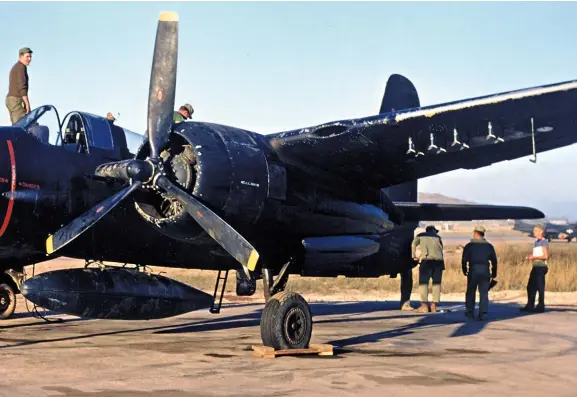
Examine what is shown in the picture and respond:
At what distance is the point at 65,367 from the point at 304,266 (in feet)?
14.3

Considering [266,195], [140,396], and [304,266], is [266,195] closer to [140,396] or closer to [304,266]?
[304,266]

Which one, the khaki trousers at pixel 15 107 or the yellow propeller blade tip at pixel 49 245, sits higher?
the khaki trousers at pixel 15 107

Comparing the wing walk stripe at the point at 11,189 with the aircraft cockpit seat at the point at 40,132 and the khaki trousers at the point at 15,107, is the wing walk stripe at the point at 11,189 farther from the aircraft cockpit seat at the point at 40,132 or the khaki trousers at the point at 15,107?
the khaki trousers at the point at 15,107

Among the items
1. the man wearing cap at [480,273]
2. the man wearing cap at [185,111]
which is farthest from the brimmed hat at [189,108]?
the man wearing cap at [480,273]

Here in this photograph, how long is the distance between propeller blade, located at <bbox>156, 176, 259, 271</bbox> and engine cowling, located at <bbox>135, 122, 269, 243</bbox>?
159mm

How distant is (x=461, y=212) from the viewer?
19500 mm

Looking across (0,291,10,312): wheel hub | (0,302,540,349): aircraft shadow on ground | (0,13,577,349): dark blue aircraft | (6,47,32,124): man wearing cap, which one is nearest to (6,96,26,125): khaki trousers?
(6,47,32,124): man wearing cap

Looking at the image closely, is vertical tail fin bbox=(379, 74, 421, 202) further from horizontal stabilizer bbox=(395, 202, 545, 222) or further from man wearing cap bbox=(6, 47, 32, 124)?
man wearing cap bbox=(6, 47, 32, 124)

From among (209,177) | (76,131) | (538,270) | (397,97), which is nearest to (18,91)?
(76,131)

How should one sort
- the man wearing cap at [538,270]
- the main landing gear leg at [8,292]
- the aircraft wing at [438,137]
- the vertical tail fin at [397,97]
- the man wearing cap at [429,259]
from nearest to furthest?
the aircraft wing at [438,137]
the main landing gear leg at [8,292]
the man wearing cap at [429,259]
the man wearing cap at [538,270]
the vertical tail fin at [397,97]

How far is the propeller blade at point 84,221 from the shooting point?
11550 mm

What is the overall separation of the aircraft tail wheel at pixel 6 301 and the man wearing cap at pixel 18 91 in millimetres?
4674

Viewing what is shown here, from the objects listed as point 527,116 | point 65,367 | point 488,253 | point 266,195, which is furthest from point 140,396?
point 488,253

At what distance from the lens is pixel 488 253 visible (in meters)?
18.2
